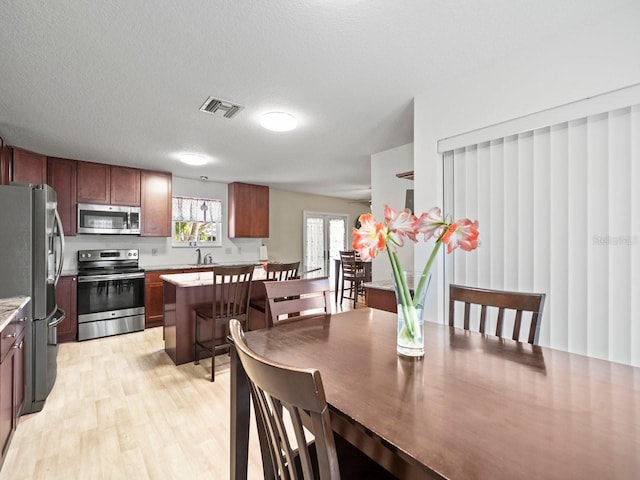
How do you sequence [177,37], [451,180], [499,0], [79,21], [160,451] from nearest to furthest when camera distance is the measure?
[499,0] < [79,21] < [177,37] < [160,451] < [451,180]

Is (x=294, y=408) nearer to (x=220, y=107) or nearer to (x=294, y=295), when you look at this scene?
(x=294, y=295)

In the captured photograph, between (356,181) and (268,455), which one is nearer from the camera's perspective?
(268,455)

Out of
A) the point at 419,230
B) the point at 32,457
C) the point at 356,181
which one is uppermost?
the point at 356,181

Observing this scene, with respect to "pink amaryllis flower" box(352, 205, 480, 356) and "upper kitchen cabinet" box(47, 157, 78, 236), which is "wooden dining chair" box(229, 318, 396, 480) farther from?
"upper kitchen cabinet" box(47, 157, 78, 236)

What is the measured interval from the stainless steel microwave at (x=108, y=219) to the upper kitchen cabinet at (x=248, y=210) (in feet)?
4.97

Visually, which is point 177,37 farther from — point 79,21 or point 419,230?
point 419,230

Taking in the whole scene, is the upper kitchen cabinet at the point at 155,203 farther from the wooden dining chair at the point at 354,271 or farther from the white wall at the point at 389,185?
the white wall at the point at 389,185

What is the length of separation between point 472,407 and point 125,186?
4.95m

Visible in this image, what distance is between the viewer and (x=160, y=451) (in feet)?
5.84

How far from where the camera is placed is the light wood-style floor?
1.65 metres

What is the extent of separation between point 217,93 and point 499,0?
6.02ft

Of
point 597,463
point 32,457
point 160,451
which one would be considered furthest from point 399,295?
point 32,457

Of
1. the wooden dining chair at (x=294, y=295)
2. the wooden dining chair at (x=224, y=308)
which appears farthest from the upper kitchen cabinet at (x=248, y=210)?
the wooden dining chair at (x=294, y=295)

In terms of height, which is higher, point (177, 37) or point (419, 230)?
point (177, 37)
